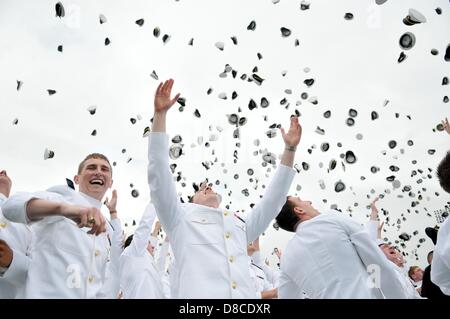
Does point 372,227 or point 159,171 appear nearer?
point 159,171

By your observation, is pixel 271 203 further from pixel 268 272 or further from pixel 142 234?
pixel 268 272

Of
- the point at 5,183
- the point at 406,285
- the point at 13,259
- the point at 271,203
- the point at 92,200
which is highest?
the point at 5,183

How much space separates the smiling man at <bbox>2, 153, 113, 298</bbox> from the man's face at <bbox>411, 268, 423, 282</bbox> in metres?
10.7

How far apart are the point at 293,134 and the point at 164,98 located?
190 centimetres

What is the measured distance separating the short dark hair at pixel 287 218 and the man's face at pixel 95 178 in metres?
2.21

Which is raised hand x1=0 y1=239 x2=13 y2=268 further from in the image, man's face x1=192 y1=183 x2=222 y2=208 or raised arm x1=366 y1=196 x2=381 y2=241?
raised arm x1=366 y1=196 x2=381 y2=241

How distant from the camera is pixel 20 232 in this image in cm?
457

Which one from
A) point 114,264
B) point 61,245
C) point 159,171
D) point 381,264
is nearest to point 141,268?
point 114,264

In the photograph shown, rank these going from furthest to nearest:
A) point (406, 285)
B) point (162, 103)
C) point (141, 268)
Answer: point (406, 285) < point (141, 268) < point (162, 103)

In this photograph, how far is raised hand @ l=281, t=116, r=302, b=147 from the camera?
5301 millimetres

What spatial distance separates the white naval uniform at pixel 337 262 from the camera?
3.88 metres

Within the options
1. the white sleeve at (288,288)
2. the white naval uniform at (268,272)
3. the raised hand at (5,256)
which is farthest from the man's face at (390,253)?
the raised hand at (5,256)

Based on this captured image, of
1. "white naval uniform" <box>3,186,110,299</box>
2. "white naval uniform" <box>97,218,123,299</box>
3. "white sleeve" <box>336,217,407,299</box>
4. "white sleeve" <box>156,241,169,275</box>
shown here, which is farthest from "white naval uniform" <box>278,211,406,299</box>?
"white sleeve" <box>156,241,169,275</box>

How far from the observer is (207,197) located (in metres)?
5.14
